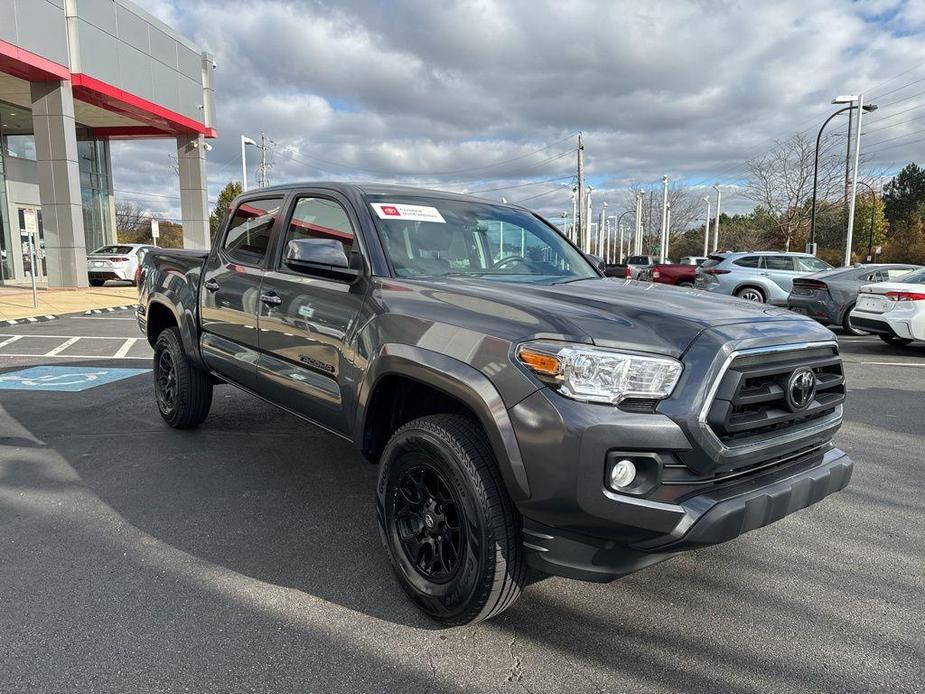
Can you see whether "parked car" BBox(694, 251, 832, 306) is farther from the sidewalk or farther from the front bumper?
the sidewalk

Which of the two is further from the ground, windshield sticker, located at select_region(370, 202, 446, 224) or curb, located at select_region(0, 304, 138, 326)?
windshield sticker, located at select_region(370, 202, 446, 224)

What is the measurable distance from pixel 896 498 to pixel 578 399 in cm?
303

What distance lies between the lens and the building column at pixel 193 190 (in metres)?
25.8

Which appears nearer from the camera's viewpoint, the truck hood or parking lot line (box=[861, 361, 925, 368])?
the truck hood

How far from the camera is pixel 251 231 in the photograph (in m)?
4.34

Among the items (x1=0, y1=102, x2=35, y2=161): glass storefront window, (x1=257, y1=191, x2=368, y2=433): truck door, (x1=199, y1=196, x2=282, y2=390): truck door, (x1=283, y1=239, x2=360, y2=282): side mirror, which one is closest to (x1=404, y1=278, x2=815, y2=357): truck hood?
(x1=283, y1=239, x2=360, y2=282): side mirror

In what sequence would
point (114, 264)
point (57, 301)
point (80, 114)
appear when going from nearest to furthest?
point (57, 301)
point (114, 264)
point (80, 114)

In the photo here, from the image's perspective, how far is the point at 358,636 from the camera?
2.52 m

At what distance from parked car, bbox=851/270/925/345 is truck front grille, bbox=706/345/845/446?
320 inches

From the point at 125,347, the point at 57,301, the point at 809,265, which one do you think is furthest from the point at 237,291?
the point at 809,265

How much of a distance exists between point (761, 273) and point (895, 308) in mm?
6997

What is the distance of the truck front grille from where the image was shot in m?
2.24

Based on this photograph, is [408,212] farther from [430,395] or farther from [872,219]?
[872,219]

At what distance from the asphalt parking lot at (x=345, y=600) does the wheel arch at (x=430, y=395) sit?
69 centimetres
